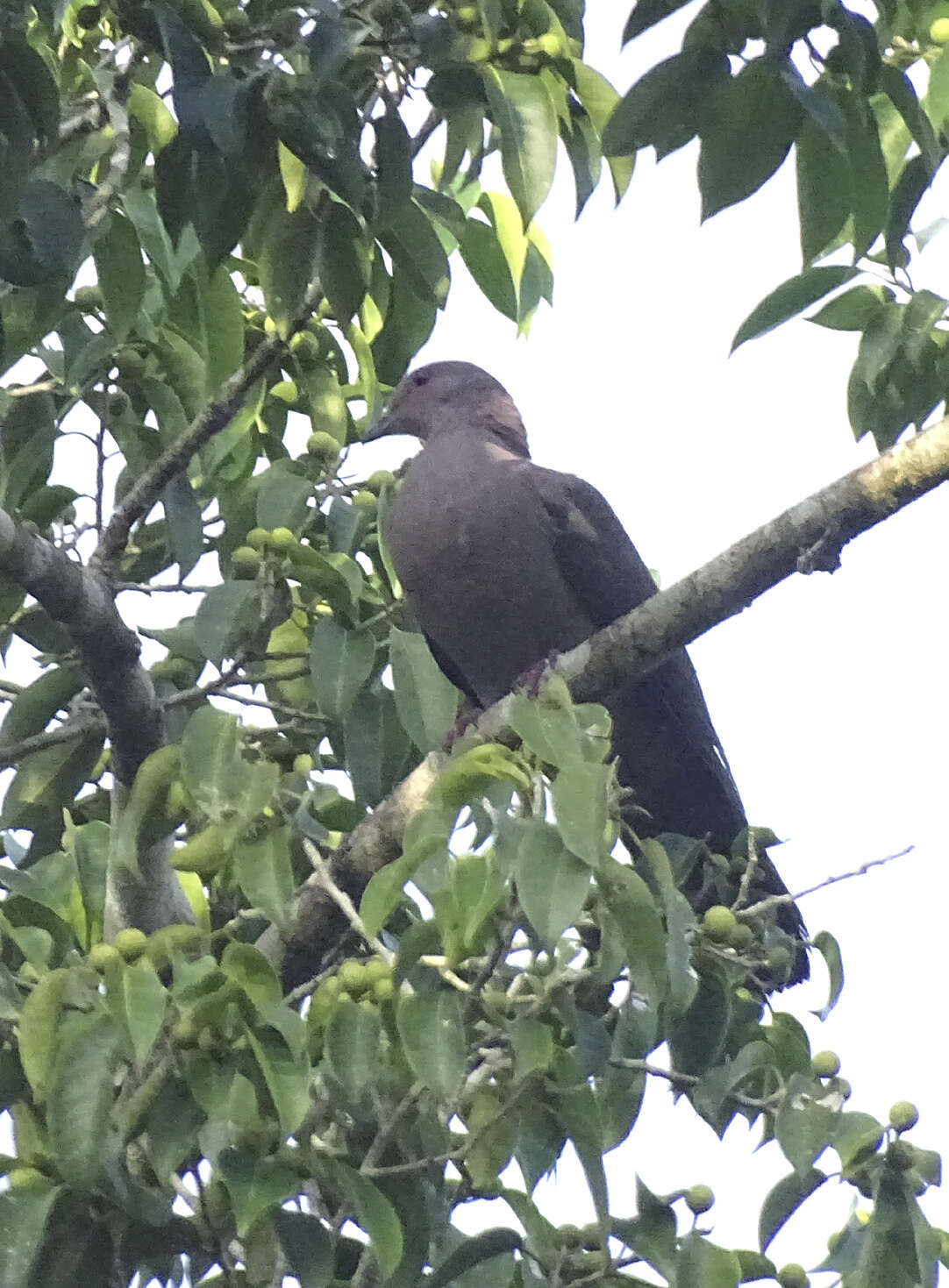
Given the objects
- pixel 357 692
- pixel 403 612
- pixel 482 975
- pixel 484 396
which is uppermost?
pixel 484 396

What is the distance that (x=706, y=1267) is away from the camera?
7.37 ft

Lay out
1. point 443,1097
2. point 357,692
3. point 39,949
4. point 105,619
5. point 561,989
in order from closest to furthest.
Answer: point 443,1097 < point 561,989 < point 39,949 < point 105,619 < point 357,692

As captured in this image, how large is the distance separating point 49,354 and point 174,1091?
1630mm

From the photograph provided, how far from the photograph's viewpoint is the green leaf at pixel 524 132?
8.05 ft

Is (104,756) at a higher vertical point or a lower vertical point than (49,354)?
lower

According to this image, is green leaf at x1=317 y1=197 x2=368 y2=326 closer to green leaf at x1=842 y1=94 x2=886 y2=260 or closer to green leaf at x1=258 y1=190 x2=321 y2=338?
green leaf at x1=258 y1=190 x2=321 y2=338

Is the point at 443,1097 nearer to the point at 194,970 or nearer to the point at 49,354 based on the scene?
the point at 194,970

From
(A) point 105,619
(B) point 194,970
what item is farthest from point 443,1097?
(A) point 105,619

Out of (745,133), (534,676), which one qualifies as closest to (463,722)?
(534,676)

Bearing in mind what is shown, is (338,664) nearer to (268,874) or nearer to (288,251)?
(288,251)

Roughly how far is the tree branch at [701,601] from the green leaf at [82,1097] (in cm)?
77

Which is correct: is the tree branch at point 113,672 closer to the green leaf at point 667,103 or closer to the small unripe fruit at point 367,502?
the small unripe fruit at point 367,502

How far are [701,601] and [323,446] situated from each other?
89cm

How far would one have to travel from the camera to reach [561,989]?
214 cm
